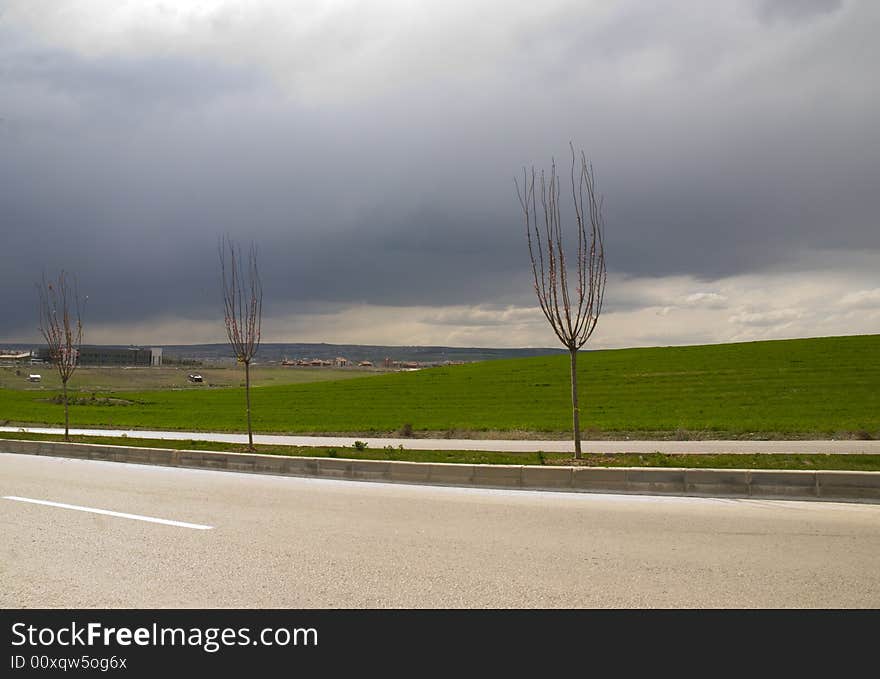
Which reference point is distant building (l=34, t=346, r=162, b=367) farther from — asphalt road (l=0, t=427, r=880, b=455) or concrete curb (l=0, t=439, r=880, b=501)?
concrete curb (l=0, t=439, r=880, b=501)

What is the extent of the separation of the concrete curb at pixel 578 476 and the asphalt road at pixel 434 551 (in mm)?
452

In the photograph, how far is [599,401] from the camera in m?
30.0

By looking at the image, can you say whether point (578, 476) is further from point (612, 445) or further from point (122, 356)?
point (122, 356)

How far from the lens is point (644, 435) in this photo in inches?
802

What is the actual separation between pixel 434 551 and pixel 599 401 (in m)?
23.7

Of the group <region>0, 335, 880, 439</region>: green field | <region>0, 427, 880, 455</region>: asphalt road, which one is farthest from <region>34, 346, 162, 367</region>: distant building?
<region>0, 427, 880, 455</region>: asphalt road

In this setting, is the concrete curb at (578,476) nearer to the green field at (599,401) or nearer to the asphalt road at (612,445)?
the asphalt road at (612,445)

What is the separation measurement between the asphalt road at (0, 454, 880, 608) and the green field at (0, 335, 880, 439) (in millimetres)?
11234

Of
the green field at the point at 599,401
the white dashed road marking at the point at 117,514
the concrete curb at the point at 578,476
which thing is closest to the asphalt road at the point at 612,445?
the green field at the point at 599,401

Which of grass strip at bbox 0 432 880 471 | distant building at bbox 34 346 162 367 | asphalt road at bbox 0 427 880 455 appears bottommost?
asphalt road at bbox 0 427 880 455

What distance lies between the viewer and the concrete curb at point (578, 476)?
10367mm

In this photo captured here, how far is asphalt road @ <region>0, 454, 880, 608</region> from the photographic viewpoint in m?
5.71
